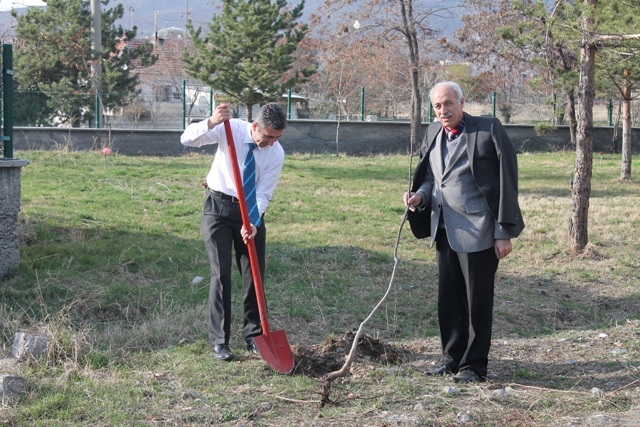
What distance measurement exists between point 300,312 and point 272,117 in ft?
7.94

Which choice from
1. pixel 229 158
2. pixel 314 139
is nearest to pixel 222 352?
pixel 229 158

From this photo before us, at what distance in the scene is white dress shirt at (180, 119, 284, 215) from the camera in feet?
16.1

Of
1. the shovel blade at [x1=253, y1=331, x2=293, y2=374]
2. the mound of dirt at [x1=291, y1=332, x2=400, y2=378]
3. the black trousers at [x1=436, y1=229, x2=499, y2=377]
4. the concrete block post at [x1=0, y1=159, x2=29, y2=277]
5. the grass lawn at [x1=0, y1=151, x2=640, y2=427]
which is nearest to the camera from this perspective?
the grass lawn at [x1=0, y1=151, x2=640, y2=427]

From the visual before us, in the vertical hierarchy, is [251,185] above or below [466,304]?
above

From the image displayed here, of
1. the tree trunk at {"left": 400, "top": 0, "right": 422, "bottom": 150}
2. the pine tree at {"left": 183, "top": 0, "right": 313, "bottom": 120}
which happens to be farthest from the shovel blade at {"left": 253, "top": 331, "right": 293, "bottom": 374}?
the pine tree at {"left": 183, "top": 0, "right": 313, "bottom": 120}

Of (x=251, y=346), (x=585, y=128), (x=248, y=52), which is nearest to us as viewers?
(x=251, y=346)

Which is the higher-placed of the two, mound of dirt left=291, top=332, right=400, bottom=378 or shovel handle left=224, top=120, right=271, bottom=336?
shovel handle left=224, top=120, right=271, bottom=336

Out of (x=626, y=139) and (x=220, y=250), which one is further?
(x=626, y=139)

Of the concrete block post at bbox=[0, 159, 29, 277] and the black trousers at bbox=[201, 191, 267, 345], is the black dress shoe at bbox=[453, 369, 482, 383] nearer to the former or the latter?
the black trousers at bbox=[201, 191, 267, 345]

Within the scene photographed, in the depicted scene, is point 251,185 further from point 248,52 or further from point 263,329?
point 248,52

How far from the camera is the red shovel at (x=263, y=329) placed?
4730mm

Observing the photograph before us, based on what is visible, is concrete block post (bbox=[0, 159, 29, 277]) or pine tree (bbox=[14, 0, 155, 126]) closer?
concrete block post (bbox=[0, 159, 29, 277])

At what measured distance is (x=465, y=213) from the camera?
4496 mm

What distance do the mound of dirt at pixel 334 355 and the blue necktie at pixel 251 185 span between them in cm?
100
